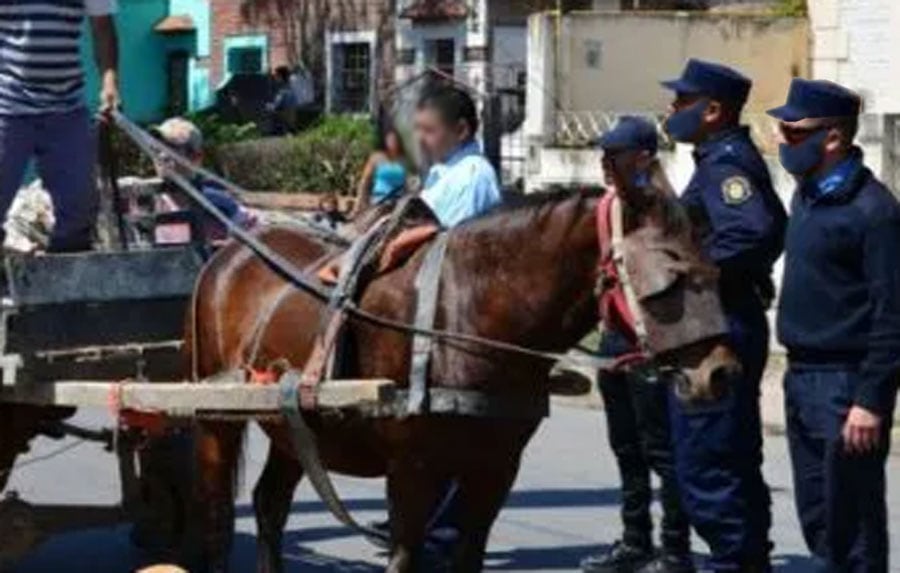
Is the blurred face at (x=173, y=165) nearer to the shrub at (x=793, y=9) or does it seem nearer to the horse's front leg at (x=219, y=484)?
the horse's front leg at (x=219, y=484)

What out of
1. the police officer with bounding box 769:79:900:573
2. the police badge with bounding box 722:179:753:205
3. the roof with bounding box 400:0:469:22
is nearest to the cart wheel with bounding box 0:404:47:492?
the police badge with bounding box 722:179:753:205

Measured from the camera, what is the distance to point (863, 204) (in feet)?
21.7

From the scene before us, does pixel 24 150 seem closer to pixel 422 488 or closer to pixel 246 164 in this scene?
pixel 422 488

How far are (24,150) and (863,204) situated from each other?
3.34 meters

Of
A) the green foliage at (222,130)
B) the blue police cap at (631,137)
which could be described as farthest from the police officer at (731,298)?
the green foliage at (222,130)

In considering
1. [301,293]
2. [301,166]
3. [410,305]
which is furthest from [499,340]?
[301,166]

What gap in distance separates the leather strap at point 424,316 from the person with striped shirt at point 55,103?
1885 millimetres

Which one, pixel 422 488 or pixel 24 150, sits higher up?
pixel 24 150

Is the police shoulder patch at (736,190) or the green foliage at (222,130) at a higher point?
the police shoulder patch at (736,190)

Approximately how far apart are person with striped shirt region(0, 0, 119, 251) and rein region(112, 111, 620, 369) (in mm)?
207

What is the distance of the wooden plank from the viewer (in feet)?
21.1

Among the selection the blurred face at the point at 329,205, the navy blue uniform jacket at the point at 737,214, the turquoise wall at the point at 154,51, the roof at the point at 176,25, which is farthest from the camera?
the roof at the point at 176,25

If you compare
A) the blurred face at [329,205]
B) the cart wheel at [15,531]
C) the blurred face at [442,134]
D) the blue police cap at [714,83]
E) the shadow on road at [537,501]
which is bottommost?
the shadow on road at [537,501]

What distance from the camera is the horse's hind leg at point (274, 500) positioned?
784cm
